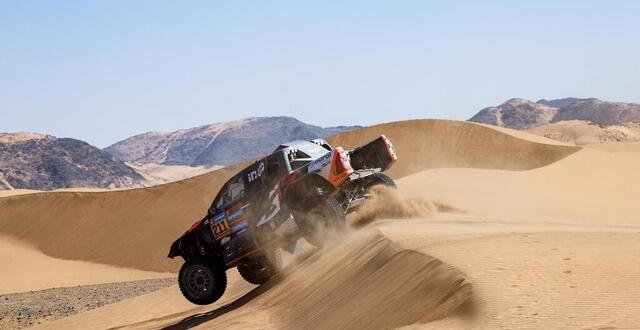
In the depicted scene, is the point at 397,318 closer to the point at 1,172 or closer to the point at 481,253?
the point at 481,253

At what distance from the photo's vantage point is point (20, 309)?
80.3 ft

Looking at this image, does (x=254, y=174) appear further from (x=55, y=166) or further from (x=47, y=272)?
(x=55, y=166)

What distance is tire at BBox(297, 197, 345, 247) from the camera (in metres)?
13.8

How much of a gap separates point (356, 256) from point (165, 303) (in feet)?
26.2

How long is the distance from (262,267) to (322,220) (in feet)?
8.60

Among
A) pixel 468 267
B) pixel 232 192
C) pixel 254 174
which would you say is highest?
pixel 254 174

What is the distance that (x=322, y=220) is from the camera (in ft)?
45.5

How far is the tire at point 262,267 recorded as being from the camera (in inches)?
626

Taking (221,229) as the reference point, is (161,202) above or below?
below

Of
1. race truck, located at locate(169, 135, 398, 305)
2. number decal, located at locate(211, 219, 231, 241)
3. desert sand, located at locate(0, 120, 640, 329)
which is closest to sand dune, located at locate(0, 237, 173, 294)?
desert sand, located at locate(0, 120, 640, 329)

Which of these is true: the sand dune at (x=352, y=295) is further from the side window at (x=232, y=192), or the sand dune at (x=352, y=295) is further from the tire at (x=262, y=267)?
the side window at (x=232, y=192)

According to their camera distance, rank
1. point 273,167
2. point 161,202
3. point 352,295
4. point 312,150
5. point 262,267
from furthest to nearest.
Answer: point 161,202
point 262,267
point 312,150
point 273,167
point 352,295

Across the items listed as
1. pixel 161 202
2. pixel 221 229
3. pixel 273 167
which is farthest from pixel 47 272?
pixel 273 167

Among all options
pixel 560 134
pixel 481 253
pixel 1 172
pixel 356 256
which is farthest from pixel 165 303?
pixel 1 172
